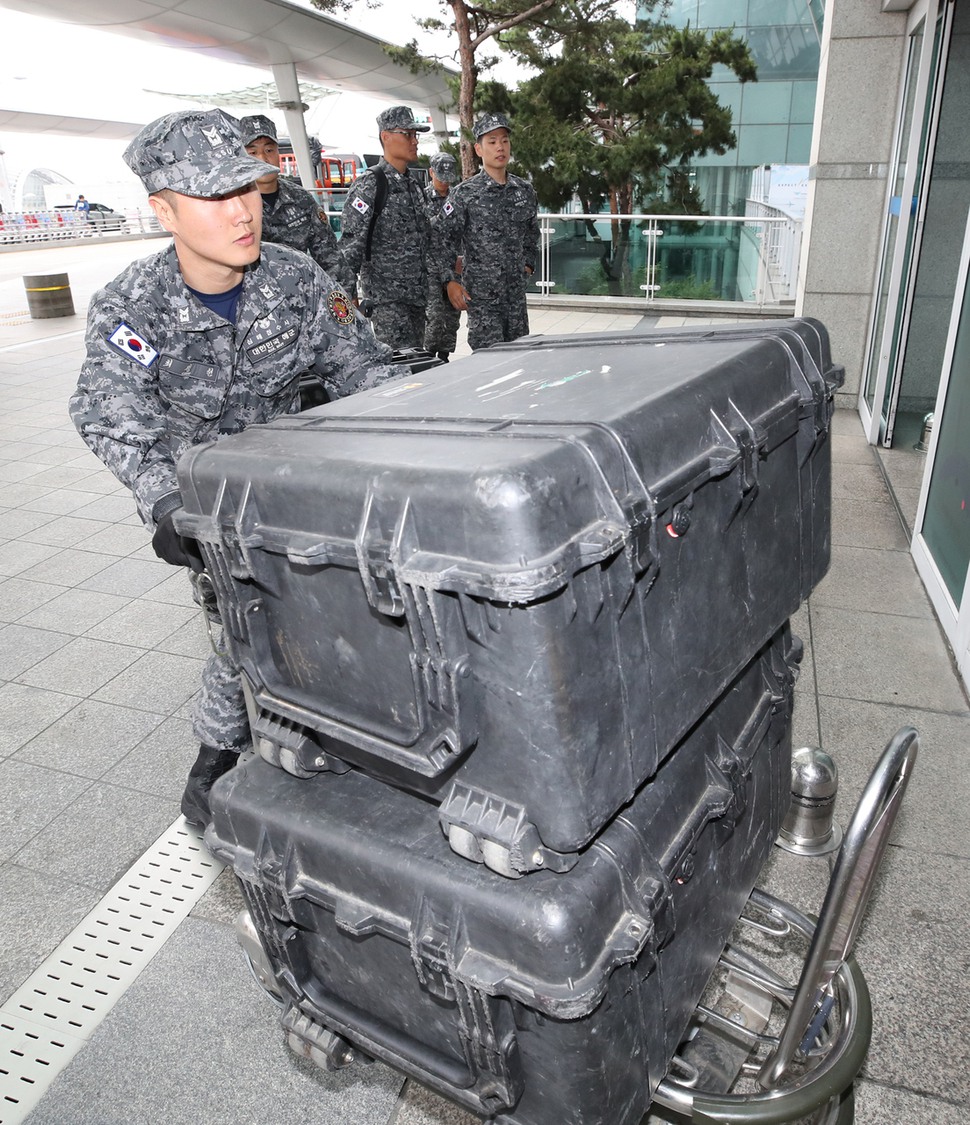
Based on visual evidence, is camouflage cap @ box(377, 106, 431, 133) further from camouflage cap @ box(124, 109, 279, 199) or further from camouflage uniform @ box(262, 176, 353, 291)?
camouflage cap @ box(124, 109, 279, 199)

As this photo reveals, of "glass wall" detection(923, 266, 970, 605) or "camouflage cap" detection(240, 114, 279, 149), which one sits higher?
"camouflage cap" detection(240, 114, 279, 149)

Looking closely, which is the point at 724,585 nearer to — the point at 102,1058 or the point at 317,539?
the point at 317,539

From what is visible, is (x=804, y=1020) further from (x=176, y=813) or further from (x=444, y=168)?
(x=444, y=168)

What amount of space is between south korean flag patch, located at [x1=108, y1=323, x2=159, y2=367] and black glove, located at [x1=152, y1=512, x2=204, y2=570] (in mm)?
549

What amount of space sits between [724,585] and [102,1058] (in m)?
1.74

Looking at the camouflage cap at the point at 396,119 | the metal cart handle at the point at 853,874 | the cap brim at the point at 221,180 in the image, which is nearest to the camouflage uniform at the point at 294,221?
the camouflage cap at the point at 396,119

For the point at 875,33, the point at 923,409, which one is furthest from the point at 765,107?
the point at 923,409

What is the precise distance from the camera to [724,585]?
1426mm

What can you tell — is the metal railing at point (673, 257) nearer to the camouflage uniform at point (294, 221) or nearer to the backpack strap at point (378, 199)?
the backpack strap at point (378, 199)

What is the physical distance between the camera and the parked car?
33.5 meters

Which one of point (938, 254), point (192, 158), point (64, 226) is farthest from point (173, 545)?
point (64, 226)

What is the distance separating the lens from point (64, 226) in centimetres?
3152

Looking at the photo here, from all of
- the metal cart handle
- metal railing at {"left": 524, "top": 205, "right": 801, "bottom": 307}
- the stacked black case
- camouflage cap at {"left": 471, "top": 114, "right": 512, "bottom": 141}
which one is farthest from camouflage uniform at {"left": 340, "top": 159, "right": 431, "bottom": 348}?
metal railing at {"left": 524, "top": 205, "right": 801, "bottom": 307}

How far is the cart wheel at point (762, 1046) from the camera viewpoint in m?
1.38
